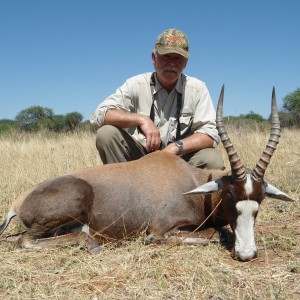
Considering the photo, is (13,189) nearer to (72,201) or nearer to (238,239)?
(72,201)

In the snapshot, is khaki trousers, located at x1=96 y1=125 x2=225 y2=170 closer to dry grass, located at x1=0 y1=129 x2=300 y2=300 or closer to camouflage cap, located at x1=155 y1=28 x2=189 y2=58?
dry grass, located at x1=0 y1=129 x2=300 y2=300

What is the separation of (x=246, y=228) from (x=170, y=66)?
8.33 ft

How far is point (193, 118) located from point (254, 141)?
462 centimetres

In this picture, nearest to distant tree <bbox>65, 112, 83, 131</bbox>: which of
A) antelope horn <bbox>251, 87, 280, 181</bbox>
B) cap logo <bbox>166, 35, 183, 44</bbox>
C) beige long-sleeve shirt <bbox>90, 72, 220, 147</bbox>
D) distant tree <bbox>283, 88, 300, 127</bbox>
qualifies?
beige long-sleeve shirt <bbox>90, 72, 220, 147</bbox>

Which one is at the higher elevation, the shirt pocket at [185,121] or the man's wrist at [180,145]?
the shirt pocket at [185,121]

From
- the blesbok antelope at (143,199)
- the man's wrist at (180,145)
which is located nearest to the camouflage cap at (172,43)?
the man's wrist at (180,145)

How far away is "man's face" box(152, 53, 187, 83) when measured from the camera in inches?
226

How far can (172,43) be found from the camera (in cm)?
564

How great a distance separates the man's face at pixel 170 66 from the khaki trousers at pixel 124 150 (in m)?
0.91

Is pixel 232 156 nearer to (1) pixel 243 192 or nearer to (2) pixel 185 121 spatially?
(1) pixel 243 192

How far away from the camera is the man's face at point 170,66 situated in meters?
5.73

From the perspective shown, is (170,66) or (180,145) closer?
(180,145)

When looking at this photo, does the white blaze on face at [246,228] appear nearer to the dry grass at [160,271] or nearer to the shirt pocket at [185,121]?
the dry grass at [160,271]

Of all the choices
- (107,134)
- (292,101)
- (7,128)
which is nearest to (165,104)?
(107,134)
